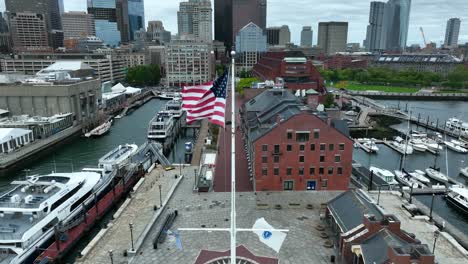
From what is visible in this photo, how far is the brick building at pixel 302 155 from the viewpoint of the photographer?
140 feet

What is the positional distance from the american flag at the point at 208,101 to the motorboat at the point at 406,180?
46748 mm

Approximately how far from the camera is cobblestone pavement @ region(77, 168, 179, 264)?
3108cm

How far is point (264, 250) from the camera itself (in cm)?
3084

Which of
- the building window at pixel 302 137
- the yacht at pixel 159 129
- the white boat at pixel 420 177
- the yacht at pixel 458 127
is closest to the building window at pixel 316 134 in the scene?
the building window at pixel 302 137

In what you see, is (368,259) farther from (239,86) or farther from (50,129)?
→ (239,86)

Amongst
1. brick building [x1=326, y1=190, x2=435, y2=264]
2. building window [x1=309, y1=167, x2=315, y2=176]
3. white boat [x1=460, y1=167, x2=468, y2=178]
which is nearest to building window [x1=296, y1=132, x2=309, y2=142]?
building window [x1=309, y1=167, x2=315, y2=176]

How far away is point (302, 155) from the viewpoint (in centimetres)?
4350

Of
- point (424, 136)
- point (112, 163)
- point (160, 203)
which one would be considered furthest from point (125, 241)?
point (424, 136)

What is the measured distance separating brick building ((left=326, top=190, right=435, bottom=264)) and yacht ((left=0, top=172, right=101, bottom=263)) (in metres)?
30.3

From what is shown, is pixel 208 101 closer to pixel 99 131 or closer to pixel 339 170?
pixel 339 170

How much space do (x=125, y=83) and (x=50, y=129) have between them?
9859cm

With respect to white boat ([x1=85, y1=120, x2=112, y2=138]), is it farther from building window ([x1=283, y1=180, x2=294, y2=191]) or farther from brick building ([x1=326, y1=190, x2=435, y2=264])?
brick building ([x1=326, y1=190, x2=435, y2=264])

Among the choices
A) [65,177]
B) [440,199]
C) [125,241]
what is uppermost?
[65,177]

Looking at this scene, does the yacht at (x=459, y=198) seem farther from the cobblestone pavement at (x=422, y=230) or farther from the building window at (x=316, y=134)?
the building window at (x=316, y=134)
